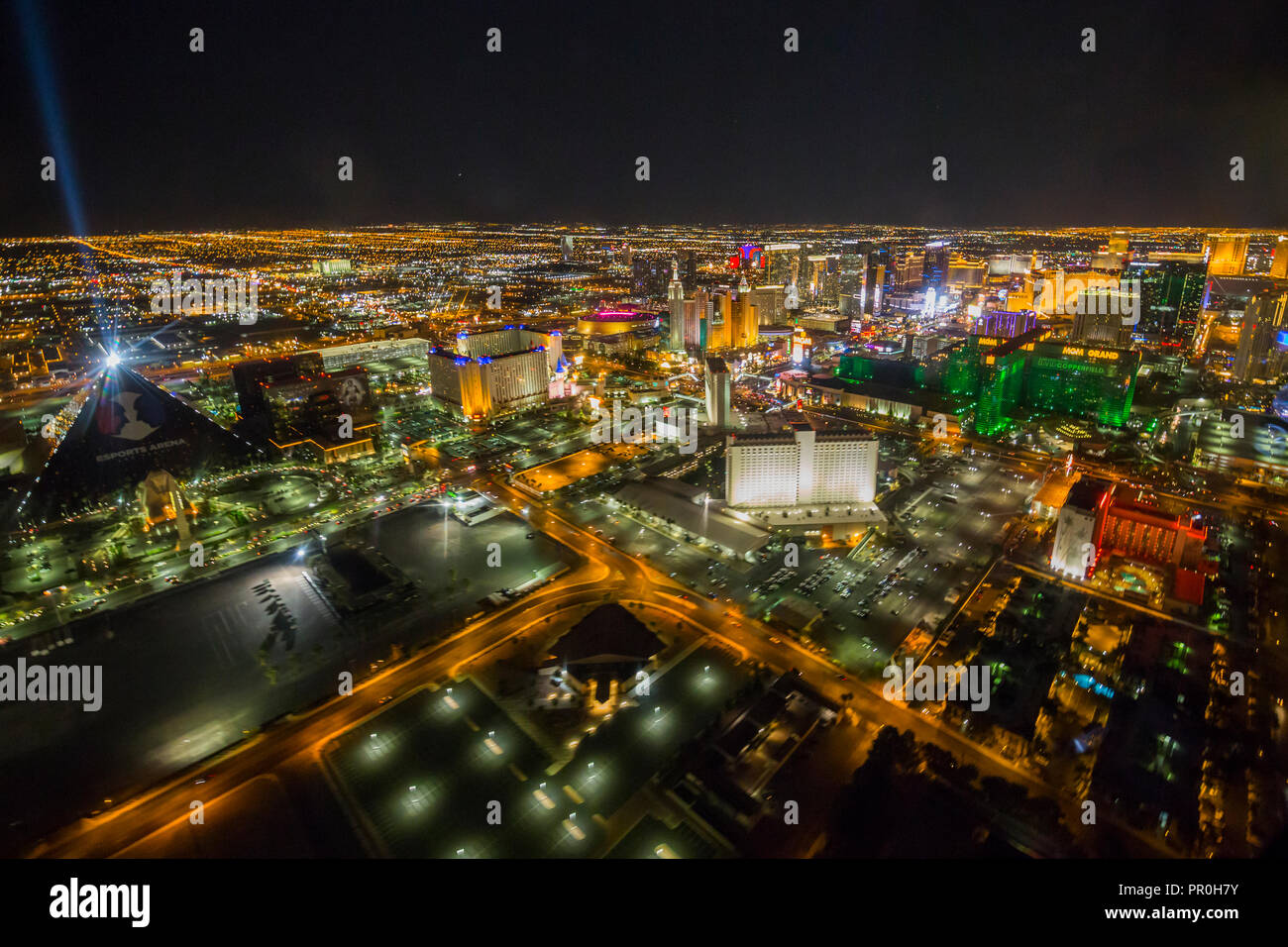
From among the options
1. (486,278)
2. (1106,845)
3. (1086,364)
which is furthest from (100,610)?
(486,278)

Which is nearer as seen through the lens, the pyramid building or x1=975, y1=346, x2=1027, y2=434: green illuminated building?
the pyramid building

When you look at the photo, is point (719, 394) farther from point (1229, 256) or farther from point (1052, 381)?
point (1229, 256)

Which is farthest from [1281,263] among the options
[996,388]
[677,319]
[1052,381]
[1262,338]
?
[677,319]

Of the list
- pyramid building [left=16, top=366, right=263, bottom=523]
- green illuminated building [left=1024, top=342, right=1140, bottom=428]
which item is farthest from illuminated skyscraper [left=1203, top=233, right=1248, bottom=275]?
pyramid building [left=16, top=366, right=263, bottom=523]

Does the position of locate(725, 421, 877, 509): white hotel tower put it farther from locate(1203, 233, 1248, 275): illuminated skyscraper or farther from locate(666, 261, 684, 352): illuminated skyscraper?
locate(1203, 233, 1248, 275): illuminated skyscraper

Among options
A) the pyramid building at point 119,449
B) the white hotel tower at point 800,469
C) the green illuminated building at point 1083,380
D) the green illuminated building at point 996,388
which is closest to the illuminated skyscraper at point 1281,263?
the green illuminated building at point 1083,380

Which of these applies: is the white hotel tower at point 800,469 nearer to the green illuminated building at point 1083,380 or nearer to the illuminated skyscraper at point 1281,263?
the green illuminated building at point 1083,380

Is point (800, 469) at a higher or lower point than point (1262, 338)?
lower

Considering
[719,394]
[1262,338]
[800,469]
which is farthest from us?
[1262,338]

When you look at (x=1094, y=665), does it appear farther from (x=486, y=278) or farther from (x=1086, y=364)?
(x=486, y=278)
